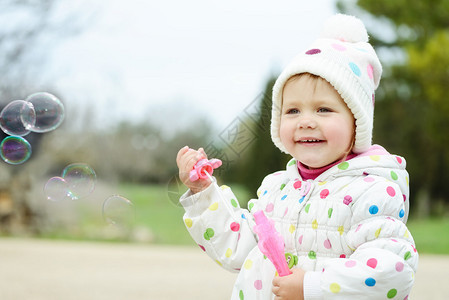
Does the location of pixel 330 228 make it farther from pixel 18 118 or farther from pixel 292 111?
pixel 18 118

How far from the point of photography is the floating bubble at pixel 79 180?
3113 millimetres

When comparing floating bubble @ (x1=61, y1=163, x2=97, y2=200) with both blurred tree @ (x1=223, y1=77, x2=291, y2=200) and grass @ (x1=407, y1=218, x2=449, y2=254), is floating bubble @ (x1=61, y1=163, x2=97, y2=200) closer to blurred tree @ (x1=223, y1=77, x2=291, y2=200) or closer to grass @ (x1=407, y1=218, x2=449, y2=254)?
grass @ (x1=407, y1=218, x2=449, y2=254)

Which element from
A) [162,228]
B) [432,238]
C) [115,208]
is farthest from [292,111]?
[162,228]

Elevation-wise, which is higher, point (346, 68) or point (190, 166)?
point (346, 68)

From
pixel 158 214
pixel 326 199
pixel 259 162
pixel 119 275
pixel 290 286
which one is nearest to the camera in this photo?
pixel 290 286

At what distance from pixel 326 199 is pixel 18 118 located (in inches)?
87.0

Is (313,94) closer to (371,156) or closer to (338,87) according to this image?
(338,87)

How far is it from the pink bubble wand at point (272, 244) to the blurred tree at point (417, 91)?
1296 cm

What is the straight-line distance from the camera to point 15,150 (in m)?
3.56

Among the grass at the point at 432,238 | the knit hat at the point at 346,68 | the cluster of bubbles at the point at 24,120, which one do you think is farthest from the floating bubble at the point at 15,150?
the grass at the point at 432,238

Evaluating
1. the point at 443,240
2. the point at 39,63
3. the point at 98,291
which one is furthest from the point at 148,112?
the point at 98,291

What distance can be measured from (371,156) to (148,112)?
2448 cm

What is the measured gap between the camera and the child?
1701mm

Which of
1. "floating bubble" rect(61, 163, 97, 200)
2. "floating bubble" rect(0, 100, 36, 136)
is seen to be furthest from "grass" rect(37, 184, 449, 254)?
"floating bubble" rect(0, 100, 36, 136)
